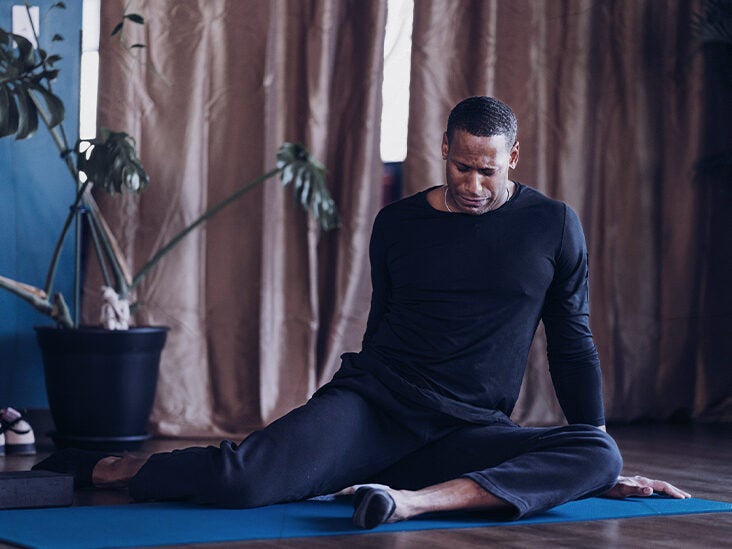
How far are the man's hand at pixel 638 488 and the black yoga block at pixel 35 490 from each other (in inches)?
41.4

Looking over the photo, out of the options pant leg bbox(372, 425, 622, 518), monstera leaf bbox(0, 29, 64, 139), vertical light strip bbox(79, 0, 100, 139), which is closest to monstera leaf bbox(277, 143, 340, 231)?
vertical light strip bbox(79, 0, 100, 139)

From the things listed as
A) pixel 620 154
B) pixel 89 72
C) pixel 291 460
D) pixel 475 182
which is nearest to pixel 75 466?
pixel 291 460

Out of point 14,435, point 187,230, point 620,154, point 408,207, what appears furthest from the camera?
point 620,154

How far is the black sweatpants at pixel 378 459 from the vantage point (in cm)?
205

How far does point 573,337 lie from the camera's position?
2.23 m

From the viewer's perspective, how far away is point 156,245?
368cm

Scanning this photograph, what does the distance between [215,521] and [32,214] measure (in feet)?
6.26

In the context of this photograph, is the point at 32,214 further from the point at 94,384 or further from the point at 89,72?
the point at 94,384

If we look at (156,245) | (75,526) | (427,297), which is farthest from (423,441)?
(156,245)

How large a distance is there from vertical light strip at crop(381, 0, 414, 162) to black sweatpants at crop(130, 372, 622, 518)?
205 cm

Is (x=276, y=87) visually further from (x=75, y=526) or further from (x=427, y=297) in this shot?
(x=75, y=526)

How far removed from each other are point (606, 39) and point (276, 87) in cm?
134

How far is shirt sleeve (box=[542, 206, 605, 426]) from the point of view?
7.25 ft

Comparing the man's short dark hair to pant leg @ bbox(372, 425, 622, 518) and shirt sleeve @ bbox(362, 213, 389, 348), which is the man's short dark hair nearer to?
shirt sleeve @ bbox(362, 213, 389, 348)
